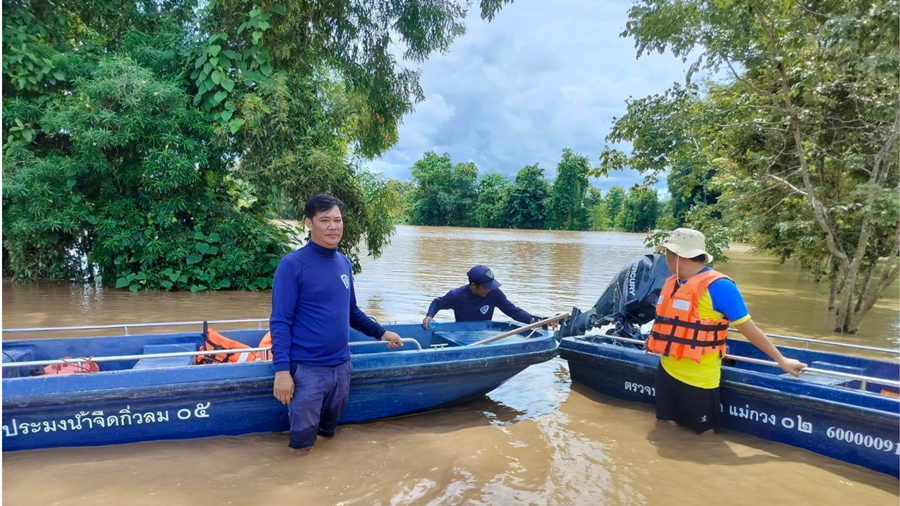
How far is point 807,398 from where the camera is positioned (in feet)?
14.3

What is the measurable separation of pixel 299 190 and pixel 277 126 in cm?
117

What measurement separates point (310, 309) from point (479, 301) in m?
2.77

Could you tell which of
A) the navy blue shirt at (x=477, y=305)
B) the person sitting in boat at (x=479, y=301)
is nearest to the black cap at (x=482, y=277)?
the person sitting in boat at (x=479, y=301)

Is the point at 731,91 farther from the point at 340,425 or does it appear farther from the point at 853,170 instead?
the point at 340,425

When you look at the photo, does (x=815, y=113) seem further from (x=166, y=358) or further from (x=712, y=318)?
(x=166, y=358)

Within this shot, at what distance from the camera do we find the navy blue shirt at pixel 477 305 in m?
6.33

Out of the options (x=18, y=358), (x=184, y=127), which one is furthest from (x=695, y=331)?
(x=184, y=127)

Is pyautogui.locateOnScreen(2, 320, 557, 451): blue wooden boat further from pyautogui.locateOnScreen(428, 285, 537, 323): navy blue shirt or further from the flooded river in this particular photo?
pyautogui.locateOnScreen(428, 285, 537, 323): navy blue shirt

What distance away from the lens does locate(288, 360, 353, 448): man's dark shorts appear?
4.04 metres

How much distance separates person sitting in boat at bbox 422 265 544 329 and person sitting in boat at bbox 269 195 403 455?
6.81 feet

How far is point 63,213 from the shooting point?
10367 mm

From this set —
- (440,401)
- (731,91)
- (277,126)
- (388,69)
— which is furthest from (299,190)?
(731,91)

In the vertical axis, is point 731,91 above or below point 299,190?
above

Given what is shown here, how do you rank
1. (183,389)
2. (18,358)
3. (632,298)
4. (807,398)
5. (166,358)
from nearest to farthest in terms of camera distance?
(183,389) → (807,398) → (18,358) → (166,358) → (632,298)
